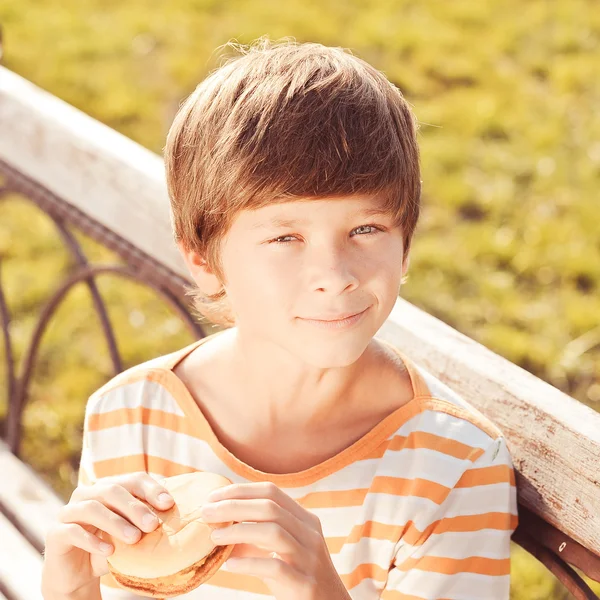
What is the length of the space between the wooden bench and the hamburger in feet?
1.42

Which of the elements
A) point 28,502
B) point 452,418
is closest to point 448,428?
point 452,418

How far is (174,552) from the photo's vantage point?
1.26 meters

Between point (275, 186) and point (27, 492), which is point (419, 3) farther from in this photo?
point (275, 186)

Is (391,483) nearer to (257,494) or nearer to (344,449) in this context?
(344,449)

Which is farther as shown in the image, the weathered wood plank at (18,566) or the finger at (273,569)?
the weathered wood plank at (18,566)

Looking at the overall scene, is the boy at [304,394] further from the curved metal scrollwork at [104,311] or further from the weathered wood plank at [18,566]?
the weathered wood plank at [18,566]

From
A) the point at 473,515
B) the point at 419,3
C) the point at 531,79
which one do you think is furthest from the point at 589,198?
the point at 473,515

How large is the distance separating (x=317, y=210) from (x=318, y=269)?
8 centimetres

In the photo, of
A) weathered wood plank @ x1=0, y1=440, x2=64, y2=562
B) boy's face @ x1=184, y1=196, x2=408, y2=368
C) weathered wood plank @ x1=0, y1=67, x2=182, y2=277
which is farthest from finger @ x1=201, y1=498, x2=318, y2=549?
weathered wood plank @ x1=0, y1=440, x2=64, y2=562

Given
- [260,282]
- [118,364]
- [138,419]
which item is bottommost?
[118,364]

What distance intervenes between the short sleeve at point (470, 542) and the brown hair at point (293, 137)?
1.18ft

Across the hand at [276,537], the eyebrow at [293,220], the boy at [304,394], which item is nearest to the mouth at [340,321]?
the boy at [304,394]

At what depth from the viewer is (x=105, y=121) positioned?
4145 millimetres

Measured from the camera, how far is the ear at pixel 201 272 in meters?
1.52
